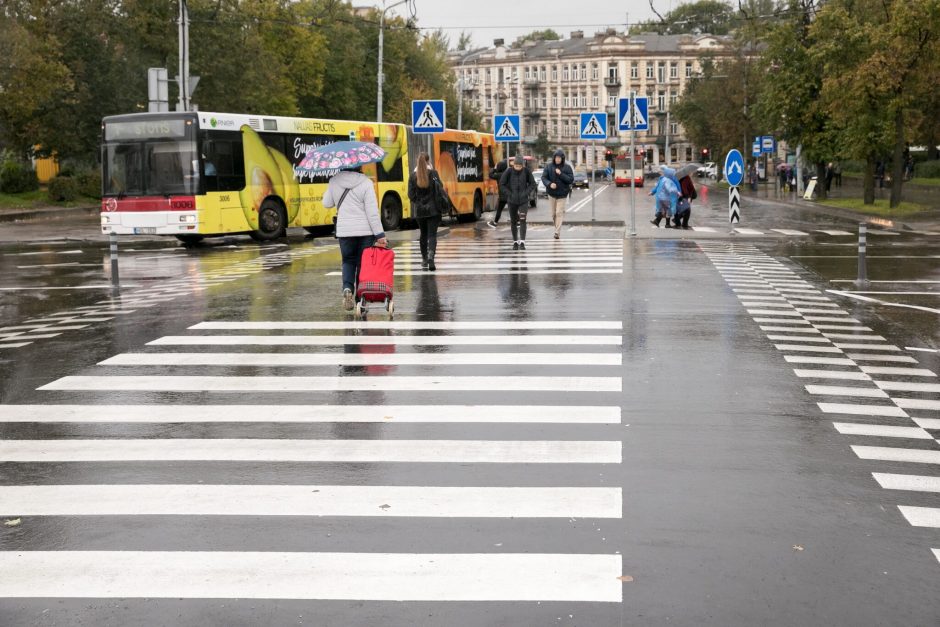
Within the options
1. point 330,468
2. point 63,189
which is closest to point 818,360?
point 330,468

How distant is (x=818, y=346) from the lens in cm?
1188

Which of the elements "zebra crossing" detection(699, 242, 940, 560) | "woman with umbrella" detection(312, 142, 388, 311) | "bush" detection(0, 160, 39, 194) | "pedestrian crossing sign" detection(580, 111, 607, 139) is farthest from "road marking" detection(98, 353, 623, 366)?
"bush" detection(0, 160, 39, 194)

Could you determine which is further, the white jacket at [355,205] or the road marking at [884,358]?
the white jacket at [355,205]

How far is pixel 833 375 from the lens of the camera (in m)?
10.3

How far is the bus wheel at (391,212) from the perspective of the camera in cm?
3375

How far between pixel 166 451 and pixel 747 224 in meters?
28.4

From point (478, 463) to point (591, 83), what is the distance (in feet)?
505

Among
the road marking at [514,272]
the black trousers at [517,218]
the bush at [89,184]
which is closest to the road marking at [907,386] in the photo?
the road marking at [514,272]

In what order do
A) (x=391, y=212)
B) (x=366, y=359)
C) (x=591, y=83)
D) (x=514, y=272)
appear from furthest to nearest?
(x=591, y=83), (x=391, y=212), (x=514, y=272), (x=366, y=359)

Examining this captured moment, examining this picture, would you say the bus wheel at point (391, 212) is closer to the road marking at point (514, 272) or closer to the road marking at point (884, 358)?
the road marking at point (514, 272)

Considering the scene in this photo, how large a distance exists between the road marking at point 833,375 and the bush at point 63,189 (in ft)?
144

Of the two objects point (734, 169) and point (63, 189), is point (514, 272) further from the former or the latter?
point (63, 189)

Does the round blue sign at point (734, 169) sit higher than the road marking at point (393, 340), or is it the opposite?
the round blue sign at point (734, 169)

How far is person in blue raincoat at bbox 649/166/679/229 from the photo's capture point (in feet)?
103
